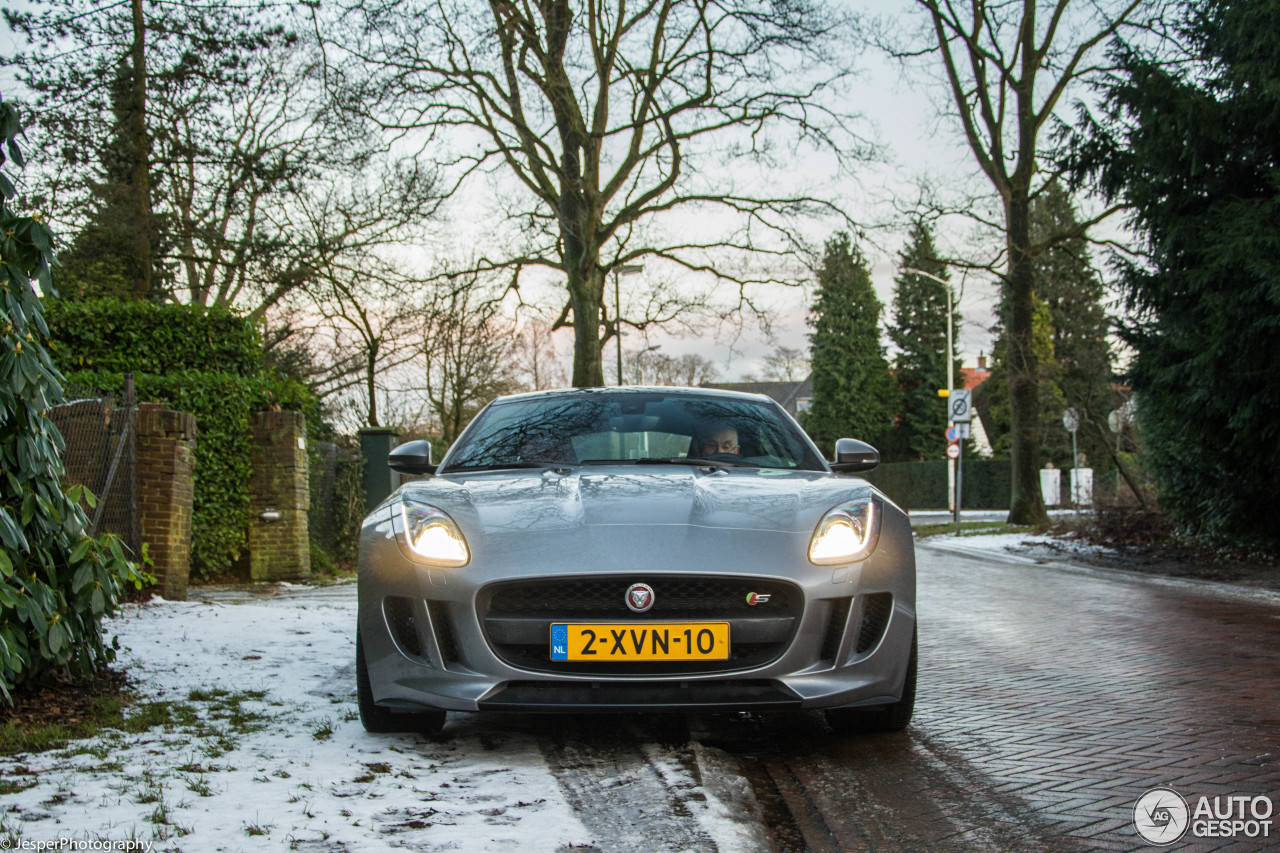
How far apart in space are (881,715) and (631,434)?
5.63 ft

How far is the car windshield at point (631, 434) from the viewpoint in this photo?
5.33 metres

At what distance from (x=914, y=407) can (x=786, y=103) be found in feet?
139

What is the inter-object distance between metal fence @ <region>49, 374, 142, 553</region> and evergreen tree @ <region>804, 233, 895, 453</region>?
56.1 metres

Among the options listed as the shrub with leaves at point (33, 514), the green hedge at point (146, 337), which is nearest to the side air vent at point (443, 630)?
Result: the shrub with leaves at point (33, 514)

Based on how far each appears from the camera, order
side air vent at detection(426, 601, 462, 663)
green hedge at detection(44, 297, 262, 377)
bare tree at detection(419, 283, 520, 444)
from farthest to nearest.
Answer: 1. bare tree at detection(419, 283, 520, 444)
2. green hedge at detection(44, 297, 262, 377)
3. side air vent at detection(426, 601, 462, 663)

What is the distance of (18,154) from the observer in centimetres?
431

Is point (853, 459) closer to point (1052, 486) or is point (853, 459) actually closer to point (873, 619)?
point (873, 619)

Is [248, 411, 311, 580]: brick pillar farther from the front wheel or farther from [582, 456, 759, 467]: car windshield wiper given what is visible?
the front wheel

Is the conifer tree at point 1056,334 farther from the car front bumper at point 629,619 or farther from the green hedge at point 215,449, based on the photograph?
the car front bumper at point 629,619

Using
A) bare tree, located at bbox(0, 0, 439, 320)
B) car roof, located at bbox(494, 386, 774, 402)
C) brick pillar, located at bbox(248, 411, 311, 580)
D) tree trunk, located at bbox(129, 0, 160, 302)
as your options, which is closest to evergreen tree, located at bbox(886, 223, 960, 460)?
bare tree, located at bbox(0, 0, 439, 320)

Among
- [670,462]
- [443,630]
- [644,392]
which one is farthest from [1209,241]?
[443,630]

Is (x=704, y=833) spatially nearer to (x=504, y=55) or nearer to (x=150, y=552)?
(x=150, y=552)

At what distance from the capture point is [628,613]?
400cm

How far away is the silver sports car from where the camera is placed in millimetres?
3980
